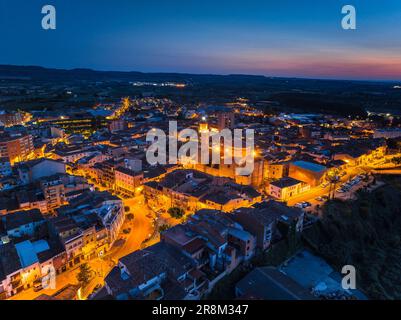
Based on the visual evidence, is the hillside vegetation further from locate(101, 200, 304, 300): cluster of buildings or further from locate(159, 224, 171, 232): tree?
locate(159, 224, 171, 232): tree

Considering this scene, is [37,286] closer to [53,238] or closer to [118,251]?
[53,238]

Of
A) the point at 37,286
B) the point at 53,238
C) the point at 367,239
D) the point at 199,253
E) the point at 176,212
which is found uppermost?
the point at 176,212

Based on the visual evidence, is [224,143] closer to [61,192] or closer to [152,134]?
[152,134]

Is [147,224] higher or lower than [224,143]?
lower

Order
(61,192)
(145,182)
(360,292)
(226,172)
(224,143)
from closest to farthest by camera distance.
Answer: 1. (360,292)
2. (61,192)
3. (145,182)
4. (226,172)
5. (224,143)

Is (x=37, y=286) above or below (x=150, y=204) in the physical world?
below

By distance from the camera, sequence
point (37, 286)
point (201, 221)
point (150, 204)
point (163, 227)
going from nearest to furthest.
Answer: point (37, 286) → point (201, 221) → point (163, 227) → point (150, 204)

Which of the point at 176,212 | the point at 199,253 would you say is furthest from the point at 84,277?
the point at 176,212
